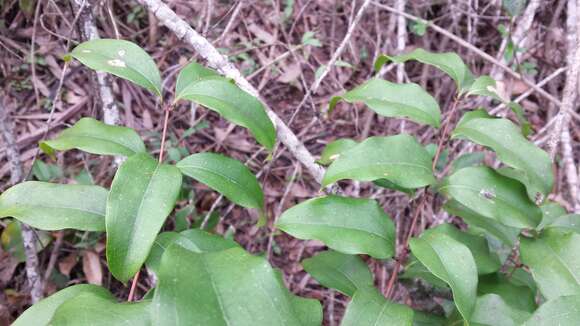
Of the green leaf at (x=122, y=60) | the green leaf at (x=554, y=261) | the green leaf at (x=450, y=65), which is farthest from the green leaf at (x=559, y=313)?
the green leaf at (x=122, y=60)

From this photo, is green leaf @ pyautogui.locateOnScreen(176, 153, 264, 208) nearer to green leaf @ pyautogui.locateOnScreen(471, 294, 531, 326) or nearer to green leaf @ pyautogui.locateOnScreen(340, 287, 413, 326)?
green leaf @ pyautogui.locateOnScreen(340, 287, 413, 326)

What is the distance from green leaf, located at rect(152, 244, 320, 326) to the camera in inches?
25.4

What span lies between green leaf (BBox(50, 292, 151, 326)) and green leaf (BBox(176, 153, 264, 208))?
12.2 inches

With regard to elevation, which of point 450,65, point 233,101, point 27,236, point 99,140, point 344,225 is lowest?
point 27,236

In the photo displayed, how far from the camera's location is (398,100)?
1.19m

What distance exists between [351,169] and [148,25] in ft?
6.03

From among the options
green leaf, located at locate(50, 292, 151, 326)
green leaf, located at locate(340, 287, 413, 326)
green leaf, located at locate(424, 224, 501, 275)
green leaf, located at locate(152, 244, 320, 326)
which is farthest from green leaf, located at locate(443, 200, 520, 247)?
green leaf, located at locate(50, 292, 151, 326)

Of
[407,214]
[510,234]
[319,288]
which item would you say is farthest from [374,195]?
[510,234]

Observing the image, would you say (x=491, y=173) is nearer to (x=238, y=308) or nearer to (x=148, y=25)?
(x=238, y=308)

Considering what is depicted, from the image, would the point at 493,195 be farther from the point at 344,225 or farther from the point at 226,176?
the point at 226,176

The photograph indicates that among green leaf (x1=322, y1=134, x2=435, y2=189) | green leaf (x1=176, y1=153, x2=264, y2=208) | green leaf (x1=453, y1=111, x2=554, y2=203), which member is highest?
green leaf (x1=453, y1=111, x2=554, y2=203)

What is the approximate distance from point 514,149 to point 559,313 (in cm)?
39

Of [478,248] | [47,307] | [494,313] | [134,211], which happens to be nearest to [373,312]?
[494,313]

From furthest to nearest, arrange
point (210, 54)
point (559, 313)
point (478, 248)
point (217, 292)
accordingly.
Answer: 1. point (210, 54)
2. point (478, 248)
3. point (559, 313)
4. point (217, 292)
